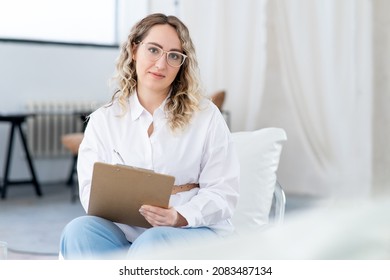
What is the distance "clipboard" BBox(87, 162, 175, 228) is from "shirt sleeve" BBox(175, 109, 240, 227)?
10 centimetres

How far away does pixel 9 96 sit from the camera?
4234 mm

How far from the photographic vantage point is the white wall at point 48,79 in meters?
4.22

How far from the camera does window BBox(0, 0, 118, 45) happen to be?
424cm

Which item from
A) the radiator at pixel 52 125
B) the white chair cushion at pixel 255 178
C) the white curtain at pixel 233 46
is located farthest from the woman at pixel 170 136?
the radiator at pixel 52 125

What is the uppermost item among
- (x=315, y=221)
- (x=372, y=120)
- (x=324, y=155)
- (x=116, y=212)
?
(x=315, y=221)

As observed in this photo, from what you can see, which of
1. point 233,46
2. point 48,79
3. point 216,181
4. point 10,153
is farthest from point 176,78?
point 48,79

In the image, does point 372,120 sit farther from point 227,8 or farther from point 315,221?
point 315,221

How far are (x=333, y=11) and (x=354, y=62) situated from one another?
318 millimetres

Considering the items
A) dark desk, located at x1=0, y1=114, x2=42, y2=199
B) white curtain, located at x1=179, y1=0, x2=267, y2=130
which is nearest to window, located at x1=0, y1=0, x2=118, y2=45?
dark desk, located at x1=0, y1=114, x2=42, y2=199

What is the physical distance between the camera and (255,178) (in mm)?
Answer: 1524

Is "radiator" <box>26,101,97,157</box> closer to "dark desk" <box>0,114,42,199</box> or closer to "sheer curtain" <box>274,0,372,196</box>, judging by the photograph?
"dark desk" <box>0,114,42,199</box>

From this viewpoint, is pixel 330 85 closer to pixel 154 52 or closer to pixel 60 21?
pixel 60 21

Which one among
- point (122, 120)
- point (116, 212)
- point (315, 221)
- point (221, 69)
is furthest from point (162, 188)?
point (221, 69)

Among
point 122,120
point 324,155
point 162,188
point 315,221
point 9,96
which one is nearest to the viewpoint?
point 315,221
